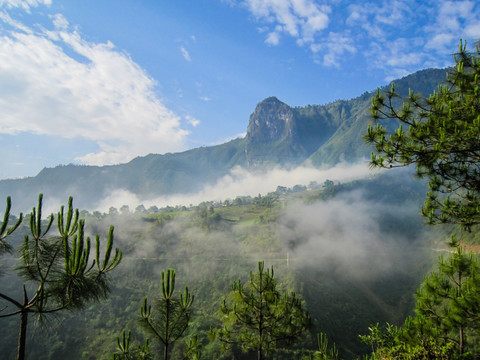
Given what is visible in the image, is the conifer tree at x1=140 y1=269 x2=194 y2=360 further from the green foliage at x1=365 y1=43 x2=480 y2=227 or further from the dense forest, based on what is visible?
the green foliage at x1=365 y1=43 x2=480 y2=227

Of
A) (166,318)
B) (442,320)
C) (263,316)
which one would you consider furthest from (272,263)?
(166,318)

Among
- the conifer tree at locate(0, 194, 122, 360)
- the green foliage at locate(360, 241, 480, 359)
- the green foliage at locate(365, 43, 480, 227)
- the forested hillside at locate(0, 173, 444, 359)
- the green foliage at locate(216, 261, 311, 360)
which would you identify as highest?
the green foliage at locate(365, 43, 480, 227)

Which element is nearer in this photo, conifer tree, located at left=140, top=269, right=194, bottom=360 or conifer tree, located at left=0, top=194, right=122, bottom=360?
conifer tree, located at left=0, top=194, right=122, bottom=360

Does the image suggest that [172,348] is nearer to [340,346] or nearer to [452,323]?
[340,346]

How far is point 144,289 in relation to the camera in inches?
3462

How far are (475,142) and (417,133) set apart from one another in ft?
4.22

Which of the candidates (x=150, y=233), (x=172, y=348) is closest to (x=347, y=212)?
(x=150, y=233)

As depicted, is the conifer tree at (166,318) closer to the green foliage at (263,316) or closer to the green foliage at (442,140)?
the green foliage at (263,316)

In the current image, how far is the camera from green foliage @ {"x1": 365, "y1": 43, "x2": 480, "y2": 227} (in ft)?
23.1

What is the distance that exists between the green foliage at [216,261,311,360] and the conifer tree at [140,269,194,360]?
9.61ft

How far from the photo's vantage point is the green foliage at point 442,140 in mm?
7035

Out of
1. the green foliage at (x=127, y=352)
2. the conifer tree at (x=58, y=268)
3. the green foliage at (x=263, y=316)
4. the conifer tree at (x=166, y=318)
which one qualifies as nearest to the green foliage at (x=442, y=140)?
the green foliage at (x=263, y=316)

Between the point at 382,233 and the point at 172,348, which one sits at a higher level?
the point at 382,233

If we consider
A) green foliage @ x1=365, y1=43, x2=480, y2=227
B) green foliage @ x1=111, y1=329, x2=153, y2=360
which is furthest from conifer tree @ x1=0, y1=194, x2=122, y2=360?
green foliage @ x1=365, y1=43, x2=480, y2=227
